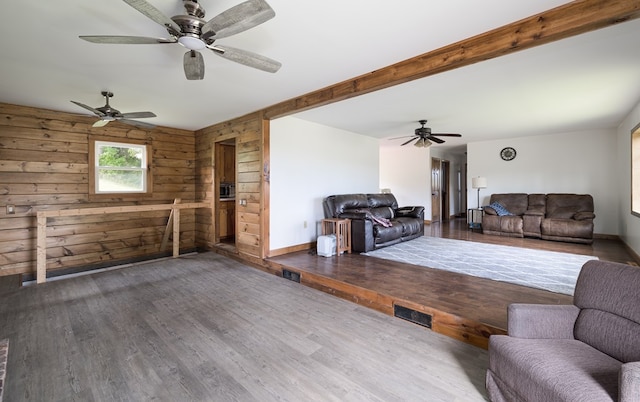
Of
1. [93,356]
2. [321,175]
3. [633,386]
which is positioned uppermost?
[321,175]

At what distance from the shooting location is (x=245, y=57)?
2080 millimetres

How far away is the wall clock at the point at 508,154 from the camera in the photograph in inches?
282

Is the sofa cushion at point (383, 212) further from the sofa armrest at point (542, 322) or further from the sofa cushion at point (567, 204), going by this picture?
the sofa armrest at point (542, 322)

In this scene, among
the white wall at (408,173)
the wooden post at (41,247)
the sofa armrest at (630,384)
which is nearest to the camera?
the sofa armrest at (630,384)

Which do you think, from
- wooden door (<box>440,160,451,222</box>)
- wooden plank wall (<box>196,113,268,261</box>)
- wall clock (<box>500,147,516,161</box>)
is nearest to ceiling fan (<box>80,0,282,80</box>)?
wooden plank wall (<box>196,113,268,261</box>)

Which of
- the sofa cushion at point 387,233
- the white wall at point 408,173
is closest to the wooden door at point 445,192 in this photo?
the white wall at point 408,173

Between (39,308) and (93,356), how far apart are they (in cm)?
155

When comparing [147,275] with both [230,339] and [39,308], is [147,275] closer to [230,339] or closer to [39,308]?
[39,308]

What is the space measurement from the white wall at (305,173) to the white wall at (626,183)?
457 cm

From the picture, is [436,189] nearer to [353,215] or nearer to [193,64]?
[353,215]

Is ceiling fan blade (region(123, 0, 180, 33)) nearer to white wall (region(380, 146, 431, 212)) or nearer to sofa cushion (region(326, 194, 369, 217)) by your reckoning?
sofa cushion (region(326, 194, 369, 217))

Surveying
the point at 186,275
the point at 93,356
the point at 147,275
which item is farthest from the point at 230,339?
the point at 147,275

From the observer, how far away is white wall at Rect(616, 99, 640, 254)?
4.31 m

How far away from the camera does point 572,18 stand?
6.22ft
